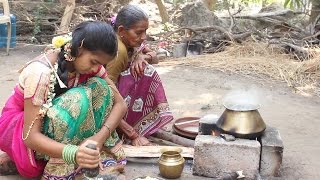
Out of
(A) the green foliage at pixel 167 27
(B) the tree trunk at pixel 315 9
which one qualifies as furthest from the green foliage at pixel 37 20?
(B) the tree trunk at pixel 315 9

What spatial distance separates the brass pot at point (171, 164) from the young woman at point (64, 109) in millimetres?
322

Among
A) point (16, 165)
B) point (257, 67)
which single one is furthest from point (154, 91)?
point (257, 67)

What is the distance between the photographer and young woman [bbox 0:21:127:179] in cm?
243

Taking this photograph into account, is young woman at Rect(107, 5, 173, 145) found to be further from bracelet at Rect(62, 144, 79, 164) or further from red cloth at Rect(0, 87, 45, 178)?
bracelet at Rect(62, 144, 79, 164)

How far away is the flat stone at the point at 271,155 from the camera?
2984 millimetres

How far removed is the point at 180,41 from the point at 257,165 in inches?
218

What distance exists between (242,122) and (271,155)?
32cm

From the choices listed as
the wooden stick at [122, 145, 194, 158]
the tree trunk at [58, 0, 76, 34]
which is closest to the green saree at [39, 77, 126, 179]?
the wooden stick at [122, 145, 194, 158]

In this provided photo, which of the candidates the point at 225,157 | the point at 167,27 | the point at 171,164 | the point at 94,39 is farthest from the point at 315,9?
the point at 94,39

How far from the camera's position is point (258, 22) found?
881cm

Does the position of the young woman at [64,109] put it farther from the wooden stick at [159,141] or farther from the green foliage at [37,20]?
the green foliage at [37,20]

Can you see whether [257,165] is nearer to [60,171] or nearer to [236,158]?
[236,158]

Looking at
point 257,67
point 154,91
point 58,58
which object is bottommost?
point 257,67

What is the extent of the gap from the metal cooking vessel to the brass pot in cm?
37
